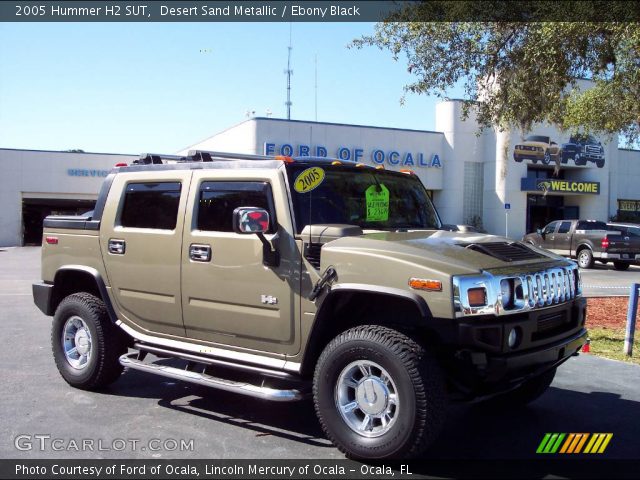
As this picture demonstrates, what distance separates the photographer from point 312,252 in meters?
4.57

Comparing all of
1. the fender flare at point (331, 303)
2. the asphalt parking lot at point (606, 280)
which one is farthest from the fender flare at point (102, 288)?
the asphalt parking lot at point (606, 280)

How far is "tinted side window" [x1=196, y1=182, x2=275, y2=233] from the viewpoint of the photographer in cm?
495

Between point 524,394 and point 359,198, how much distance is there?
2.25 metres

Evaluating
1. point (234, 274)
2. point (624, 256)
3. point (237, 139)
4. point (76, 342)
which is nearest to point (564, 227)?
point (624, 256)

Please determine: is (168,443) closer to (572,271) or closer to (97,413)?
(97,413)

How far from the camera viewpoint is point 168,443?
15.1ft

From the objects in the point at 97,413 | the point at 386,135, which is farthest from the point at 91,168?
the point at 97,413

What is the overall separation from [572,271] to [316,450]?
235cm

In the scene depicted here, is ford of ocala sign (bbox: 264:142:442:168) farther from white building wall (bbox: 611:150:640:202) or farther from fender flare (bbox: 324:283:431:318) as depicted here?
fender flare (bbox: 324:283:431:318)

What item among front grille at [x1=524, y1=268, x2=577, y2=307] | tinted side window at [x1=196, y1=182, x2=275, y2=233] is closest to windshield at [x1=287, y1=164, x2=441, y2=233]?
tinted side window at [x1=196, y1=182, x2=275, y2=233]

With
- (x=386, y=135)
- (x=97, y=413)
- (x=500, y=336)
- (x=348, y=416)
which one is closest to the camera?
(x=500, y=336)

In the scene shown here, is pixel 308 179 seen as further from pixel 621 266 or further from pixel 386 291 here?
pixel 621 266

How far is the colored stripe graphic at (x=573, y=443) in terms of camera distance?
4566 mm

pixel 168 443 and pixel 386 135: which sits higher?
pixel 386 135
